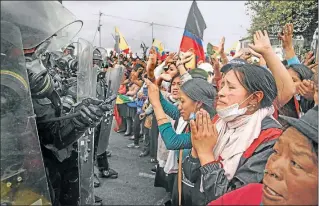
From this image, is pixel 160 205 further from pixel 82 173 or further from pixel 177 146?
pixel 177 146

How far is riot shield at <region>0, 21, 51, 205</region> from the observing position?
113 centimetres

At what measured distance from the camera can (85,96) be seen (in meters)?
2.27

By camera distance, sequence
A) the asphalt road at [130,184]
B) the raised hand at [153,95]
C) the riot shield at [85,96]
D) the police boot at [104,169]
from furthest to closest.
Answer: the police boot at [104,169], the asphalt road at [130,184], the raised hand at [153,95], the riot shield at [85,96]

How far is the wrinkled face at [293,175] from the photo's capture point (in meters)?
1.04

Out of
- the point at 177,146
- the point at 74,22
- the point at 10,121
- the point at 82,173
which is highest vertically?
the point at 74,22

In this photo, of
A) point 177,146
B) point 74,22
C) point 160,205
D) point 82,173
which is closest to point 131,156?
point 160,205

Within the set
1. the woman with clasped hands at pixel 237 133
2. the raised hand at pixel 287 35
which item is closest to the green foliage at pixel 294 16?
the raised hand at pixel 287 35

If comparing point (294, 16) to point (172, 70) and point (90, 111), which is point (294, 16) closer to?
point (172, 70)

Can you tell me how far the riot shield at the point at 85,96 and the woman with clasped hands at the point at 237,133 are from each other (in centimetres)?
83

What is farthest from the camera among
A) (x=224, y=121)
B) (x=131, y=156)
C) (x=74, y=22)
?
(x=131, y=156)

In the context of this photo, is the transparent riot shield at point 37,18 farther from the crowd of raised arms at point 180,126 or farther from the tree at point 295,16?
the tree at point 295,16

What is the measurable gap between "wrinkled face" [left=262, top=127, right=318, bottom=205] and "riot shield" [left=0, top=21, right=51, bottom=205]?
2.67ft

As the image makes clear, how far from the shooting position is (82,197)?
2.67 meters

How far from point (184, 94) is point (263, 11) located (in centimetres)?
1969
